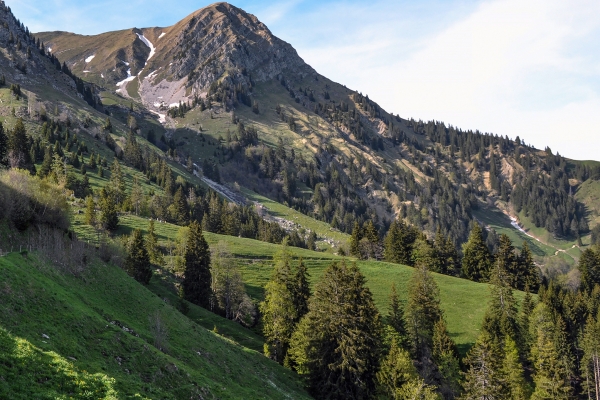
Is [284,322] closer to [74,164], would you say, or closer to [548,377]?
[548,377]

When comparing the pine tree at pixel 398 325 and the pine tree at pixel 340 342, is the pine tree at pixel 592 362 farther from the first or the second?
the pine tree at pixel 340 342

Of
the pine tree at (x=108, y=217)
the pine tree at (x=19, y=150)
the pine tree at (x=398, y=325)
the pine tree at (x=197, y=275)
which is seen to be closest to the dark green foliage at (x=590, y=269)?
the pine tree at (x=398, y=325)

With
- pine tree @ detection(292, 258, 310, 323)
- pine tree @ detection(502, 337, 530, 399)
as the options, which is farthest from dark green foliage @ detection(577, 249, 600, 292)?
pine tree @ detection(292, 258, 310, 323)

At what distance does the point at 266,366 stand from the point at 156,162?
151 meters

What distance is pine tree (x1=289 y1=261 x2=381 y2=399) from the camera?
4853cm

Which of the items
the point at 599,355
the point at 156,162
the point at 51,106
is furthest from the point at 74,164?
the point at 599,355

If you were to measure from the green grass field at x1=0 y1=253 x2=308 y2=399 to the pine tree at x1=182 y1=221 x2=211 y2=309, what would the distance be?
82.6 feet

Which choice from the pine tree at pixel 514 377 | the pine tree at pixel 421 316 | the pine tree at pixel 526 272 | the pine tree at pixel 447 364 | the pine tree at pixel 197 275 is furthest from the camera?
the pine tree at pixel 526 272

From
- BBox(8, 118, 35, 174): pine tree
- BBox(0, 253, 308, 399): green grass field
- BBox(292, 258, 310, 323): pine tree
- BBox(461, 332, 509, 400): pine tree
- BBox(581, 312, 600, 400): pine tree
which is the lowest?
BBox(581, 312, 600, 400): pine tree

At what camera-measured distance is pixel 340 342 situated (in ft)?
163

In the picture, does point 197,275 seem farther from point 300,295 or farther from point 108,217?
point 108,217

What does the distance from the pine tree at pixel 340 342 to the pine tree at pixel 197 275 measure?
77.2ft

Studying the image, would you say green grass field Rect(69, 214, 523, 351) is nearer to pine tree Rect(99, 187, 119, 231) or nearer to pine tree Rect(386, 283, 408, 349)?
pine tree Rect(99, 187, 119, 231)

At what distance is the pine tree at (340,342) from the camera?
4853 cm
